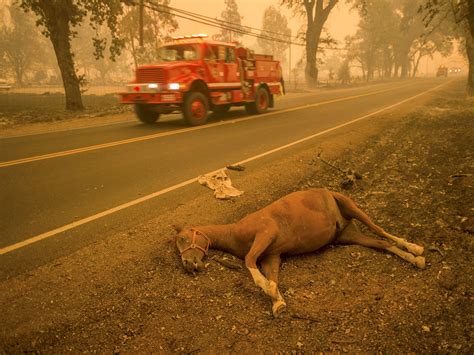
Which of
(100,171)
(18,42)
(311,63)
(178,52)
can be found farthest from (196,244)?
(18,42)

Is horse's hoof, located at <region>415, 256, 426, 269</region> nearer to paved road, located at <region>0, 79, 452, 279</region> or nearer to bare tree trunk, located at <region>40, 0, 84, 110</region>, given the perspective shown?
paved road, located at <region>0, 79, 452, 279</region>

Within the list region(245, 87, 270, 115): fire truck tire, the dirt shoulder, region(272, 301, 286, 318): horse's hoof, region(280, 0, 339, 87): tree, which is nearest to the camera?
the dirt shoulder

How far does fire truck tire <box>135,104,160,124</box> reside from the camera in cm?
1348

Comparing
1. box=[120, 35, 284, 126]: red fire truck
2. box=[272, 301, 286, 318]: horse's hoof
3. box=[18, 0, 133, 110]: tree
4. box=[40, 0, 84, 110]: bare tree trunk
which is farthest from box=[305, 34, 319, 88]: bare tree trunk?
box=[272, 301, 286, 318]: horse's hoof

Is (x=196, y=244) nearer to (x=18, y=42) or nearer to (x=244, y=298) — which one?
(x=244, y=298)

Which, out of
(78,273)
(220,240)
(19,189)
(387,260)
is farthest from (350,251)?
(19,189)

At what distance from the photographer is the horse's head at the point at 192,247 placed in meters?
3.62

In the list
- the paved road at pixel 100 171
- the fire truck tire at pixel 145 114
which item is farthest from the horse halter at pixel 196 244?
the fire truck tire at pixel 145 114

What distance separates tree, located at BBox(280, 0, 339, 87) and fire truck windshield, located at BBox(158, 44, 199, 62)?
31.6 meters

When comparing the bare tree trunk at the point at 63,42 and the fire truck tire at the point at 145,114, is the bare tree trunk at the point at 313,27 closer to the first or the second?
the bare tree trunk at the point at 63,42

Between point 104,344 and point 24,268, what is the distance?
63.7 inches

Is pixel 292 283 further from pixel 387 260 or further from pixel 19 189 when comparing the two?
pixel 19 189

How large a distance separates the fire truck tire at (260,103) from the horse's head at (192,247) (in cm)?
1240

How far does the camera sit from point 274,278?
3455 mm
